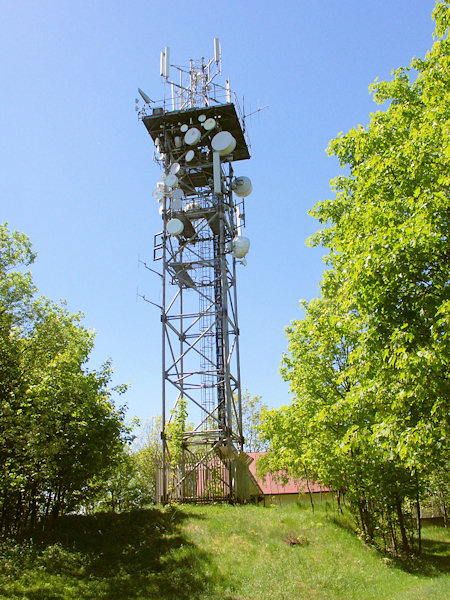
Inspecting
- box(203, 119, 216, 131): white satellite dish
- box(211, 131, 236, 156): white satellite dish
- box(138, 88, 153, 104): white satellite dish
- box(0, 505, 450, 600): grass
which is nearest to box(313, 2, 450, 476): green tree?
box(0, 505, 450, 600): grass

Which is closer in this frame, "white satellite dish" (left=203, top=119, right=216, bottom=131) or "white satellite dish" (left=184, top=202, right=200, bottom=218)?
"white satellite dish" (left=203, top=119, right=216, bottom=131)

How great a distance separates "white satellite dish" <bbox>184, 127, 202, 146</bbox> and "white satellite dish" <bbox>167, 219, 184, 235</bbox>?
4.15 m

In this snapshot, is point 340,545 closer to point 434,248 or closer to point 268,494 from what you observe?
point 434,248

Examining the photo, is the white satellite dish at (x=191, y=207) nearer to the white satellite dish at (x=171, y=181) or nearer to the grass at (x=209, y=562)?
the white satellite dish at (x=171, y=181)

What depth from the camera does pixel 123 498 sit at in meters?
27.8

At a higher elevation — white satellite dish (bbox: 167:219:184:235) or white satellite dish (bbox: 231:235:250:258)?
white satellite dish (bbox: 167:219:184:235)

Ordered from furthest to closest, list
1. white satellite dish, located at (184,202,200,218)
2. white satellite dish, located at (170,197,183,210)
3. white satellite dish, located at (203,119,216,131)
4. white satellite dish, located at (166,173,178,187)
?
1. white satellite dish, located at (184,202,200,218)
2. white satellite dish, located at (203,119,216,131)
3. white satellite dish, located at (170,197,183,210)
4. white satellite dish, located at (166,173,178,187)

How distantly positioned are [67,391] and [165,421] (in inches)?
381

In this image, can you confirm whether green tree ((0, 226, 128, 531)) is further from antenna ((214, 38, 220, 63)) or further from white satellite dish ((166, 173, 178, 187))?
antenna ((214, 38, 220, 63))

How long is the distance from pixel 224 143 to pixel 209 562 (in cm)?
1821

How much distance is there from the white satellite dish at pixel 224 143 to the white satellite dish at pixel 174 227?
13.8 feet

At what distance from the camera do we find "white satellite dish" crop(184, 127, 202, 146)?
81.6ft

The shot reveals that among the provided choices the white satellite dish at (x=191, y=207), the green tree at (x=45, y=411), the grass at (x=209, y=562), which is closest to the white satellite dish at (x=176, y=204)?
the white satellite dish at (x=191, y=207)

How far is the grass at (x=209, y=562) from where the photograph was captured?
1206 centimetres
